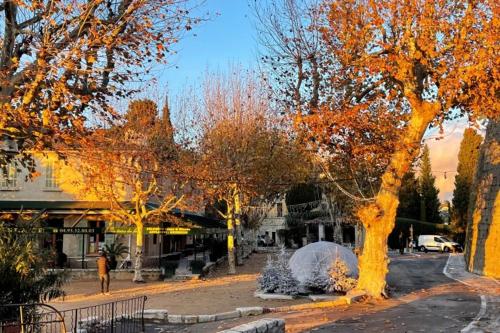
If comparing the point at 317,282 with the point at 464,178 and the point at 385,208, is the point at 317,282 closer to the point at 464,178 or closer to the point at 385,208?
the point at 385,208

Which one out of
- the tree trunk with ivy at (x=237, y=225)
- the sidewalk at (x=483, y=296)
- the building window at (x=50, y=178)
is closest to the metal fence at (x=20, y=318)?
the sidewalk at (x=483, y=296)

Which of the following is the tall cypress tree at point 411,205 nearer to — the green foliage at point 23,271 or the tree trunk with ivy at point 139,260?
the tree trunk with ivy at point 139,260

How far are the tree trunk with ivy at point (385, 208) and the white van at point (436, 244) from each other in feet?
130

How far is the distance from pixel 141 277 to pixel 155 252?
12.1m

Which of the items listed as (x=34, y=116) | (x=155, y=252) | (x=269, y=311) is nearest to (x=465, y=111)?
(x=269, y=311)

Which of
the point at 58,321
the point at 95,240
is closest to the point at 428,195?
the point at 95,240

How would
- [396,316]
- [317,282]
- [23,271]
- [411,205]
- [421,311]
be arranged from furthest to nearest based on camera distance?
[411,205] < [317,282] < [421,311] < [396,316] < [23,271]

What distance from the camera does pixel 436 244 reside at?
56375 mm

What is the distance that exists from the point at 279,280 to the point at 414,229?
47.6 metres

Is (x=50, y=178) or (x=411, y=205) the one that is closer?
(x=50, y=178)

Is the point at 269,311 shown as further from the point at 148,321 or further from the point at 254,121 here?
the point at 254,121

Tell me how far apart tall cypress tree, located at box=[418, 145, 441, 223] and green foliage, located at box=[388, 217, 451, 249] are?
156 inches

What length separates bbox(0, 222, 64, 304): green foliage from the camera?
939 centimetres

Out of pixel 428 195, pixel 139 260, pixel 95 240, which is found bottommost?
pixel 139 260
